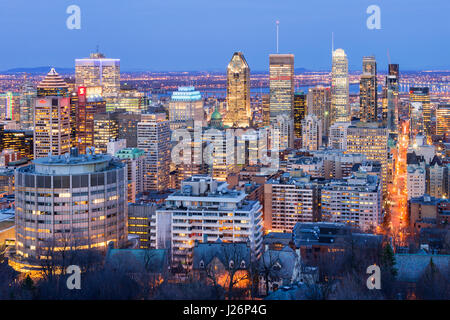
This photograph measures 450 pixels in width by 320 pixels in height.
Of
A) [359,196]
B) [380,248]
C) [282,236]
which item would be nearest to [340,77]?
[359,196]

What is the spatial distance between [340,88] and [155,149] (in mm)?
51027

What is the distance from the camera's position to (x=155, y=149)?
5891 cm

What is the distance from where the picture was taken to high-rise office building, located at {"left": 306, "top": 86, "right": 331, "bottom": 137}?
9738 centimetres

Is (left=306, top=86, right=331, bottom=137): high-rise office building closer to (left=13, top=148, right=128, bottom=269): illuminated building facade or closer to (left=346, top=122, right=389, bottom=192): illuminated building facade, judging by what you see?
(left=346, top=122, right=389, bottom=192): illuminated building facade

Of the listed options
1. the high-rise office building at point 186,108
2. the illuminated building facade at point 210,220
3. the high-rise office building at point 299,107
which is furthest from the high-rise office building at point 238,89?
the illuminated building facade at point 210,220

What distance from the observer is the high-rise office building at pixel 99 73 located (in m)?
105

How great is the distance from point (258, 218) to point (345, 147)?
126 feet

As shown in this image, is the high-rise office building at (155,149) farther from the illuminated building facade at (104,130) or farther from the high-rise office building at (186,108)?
the high-rise office building at (186,108)

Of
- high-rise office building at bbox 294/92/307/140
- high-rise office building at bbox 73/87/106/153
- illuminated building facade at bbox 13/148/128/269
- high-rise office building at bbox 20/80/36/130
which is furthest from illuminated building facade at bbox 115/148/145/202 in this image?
high-rise office building at bbox 294/92/307/140

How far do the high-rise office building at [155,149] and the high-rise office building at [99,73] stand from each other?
4378cm

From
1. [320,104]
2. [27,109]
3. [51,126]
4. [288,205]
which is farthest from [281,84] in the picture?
[288,205]

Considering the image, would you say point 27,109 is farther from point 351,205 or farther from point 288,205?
point 351,205

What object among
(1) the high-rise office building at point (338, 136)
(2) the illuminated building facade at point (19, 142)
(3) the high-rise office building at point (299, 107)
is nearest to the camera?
(1) the high-rise office building at point (338, 136)
